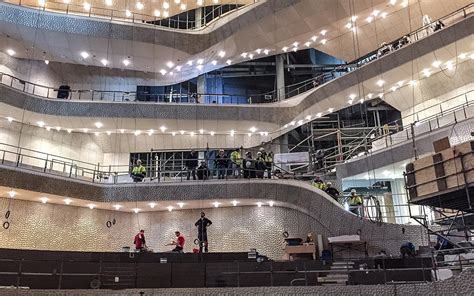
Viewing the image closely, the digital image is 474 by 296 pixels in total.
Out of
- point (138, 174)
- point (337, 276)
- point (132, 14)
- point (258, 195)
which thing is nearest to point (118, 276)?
point (337, 276)

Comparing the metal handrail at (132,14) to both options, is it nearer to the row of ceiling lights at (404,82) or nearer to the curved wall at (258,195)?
the row of ceiling lights at (404,82)

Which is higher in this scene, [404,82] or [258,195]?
[404,82]

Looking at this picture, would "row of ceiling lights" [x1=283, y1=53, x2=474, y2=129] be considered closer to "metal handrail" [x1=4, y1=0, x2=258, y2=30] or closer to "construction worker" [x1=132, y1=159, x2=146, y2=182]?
"metal handrail" [x1=4, y1=0, x2=258, y2=30]

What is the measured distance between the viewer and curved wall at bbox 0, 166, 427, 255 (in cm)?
1429

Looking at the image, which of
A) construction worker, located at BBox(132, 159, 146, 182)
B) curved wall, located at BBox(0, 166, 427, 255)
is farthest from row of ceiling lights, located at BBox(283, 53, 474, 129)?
construction worker, located at BBox(132, 159, 146, 182)

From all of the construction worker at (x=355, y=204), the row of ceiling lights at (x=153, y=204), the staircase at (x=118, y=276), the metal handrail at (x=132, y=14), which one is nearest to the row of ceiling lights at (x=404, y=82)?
the row of ceiling lights at (x=153, y=204)

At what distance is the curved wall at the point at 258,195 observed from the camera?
14.3 m

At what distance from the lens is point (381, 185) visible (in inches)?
833

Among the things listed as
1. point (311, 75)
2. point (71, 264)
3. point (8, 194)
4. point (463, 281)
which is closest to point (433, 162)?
point (463, 281)

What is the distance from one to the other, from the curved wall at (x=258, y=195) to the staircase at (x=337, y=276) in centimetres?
275

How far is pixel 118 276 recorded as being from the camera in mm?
11883

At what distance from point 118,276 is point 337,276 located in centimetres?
622

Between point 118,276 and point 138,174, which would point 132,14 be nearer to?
point 138,174

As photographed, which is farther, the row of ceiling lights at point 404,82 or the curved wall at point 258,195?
the row of ceiling lights at point 404,82
